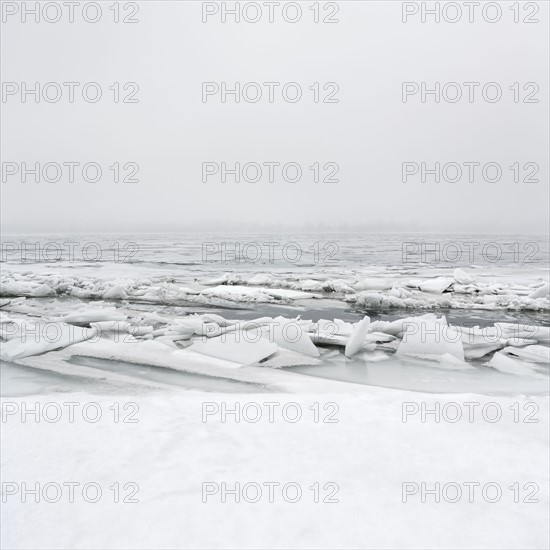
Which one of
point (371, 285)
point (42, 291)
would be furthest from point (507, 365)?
point (42, 291)

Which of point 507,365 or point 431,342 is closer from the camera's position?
point 507,365

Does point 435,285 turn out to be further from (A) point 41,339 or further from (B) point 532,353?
(A) point 41,339

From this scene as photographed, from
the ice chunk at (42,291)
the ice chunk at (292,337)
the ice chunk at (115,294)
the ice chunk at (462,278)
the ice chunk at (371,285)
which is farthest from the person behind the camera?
the ice chunk at (462,278)

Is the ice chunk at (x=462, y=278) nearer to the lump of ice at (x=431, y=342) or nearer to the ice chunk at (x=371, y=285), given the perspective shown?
the ice chunk at (x=371, y=285)

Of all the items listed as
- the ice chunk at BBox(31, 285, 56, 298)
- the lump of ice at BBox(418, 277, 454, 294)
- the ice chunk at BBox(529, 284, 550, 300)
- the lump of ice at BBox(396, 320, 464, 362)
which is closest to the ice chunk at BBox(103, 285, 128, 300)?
the ice chunk at BBox(31, 285, 56, 298)

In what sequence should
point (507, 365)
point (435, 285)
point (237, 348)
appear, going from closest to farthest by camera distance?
point (507, 365) → point (237, 348) → point (435, 285)

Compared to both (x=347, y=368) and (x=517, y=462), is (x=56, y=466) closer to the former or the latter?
(x=517, y=462)

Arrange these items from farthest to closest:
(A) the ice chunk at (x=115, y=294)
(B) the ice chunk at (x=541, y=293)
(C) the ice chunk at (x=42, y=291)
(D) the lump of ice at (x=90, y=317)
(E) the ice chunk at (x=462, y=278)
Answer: (E) the ice chunk at (x=462, y=278), (C) the ice chunk at (x=42, y=291), (A) the ice chunk at (x=115, y=294), (B) the ice chunk at (x=541, y=293), (D) the lump of ice at (x=90, y=317)

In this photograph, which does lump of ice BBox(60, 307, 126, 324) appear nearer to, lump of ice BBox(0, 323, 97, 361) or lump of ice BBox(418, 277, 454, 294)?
lump of ice BBox(0, 323, 97, 361)

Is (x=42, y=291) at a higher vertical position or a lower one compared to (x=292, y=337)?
higher

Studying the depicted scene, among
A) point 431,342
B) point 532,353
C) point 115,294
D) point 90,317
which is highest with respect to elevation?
point 115,294

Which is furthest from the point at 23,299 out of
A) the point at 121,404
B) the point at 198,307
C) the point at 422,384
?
the point at 422,384

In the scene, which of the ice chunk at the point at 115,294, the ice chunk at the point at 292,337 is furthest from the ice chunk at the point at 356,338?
the ice chunk at the point at 115,294
